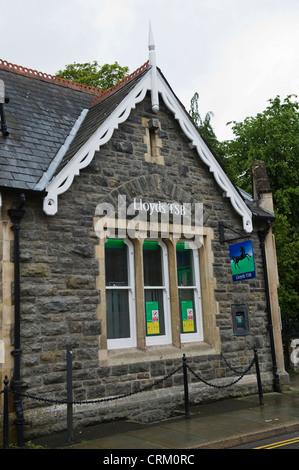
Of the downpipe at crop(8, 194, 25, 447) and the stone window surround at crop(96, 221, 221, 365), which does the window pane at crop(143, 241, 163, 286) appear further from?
the downpipe at crop(8, 194, 25, 447)

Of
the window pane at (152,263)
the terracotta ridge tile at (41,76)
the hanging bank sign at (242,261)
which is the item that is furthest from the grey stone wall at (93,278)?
the terracotta ridge tile at (41,76)

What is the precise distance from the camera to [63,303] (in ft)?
28.1

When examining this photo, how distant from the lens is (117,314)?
31.5ft

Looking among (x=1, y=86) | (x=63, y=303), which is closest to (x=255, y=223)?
(x=63, y=303)

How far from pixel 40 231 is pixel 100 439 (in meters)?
3.58

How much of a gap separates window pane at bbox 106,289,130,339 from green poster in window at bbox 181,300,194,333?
1.46 meters

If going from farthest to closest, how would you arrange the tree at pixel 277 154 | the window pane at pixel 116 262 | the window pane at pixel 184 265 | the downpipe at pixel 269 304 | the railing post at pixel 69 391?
the tree at pixel 277 154
the downpipe at pixel 269 304
the window pane at pixel 184 265
the window pane at pixel 116 262
the railing post at pixel 69 391

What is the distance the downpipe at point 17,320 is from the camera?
752 centimetres

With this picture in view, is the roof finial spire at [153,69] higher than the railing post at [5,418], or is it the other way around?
the roof finial spire at [153,69]

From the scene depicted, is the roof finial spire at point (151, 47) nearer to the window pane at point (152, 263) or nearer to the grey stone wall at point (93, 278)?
the grey stone wall at point (93, 278)

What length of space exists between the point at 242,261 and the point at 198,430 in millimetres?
4052

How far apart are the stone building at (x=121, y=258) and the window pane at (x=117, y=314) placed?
1.0 inches

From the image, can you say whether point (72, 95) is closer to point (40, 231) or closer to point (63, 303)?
point (40, 231)

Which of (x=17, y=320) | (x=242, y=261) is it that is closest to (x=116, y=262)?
(x=17, y=320)
